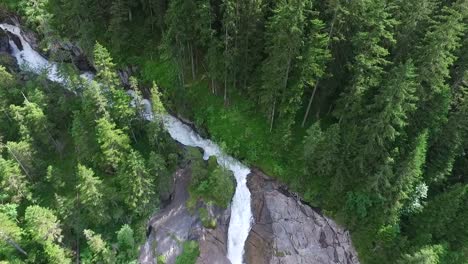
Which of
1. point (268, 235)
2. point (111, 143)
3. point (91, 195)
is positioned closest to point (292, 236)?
point (268, 235)

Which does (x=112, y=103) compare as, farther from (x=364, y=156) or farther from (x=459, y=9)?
(x=459, y=9)

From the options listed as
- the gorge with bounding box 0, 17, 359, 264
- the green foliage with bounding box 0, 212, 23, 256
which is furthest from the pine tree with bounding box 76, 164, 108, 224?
the green foliage with bounding box 0, 212, 23, 256

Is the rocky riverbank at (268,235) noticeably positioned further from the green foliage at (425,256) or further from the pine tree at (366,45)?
the pine tree at (366,45)

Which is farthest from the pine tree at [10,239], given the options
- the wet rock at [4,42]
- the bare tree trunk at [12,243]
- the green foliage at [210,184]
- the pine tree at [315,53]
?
the pine tree at [315,53]

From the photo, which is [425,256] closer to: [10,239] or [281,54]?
[281,54]

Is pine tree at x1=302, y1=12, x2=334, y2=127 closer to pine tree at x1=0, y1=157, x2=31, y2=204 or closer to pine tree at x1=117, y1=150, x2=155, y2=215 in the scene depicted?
pine tree at x1=117, y1=150, x2=155, y2=215

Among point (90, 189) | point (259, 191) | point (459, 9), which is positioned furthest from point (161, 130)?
point (459, 9)
